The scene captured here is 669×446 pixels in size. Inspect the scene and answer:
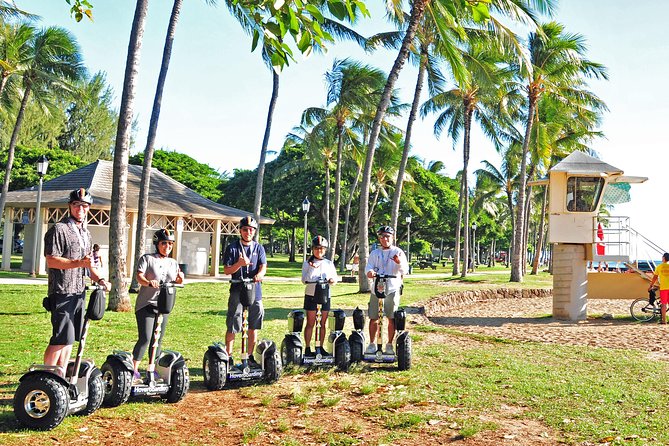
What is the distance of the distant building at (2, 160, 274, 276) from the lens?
77.8 ft

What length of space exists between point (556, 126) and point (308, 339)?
2832 cm

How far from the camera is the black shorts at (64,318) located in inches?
206

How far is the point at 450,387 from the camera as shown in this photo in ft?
23.1

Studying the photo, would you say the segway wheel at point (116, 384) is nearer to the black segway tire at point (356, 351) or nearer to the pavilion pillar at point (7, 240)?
the black segway tire at point (356, 351)

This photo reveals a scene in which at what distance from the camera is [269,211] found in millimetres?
43375

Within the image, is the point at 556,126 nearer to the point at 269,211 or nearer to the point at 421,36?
the point at 421,36

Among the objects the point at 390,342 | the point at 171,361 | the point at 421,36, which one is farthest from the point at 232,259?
the point at 421,36

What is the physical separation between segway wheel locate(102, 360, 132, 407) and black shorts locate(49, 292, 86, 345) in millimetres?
540

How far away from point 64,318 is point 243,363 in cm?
219

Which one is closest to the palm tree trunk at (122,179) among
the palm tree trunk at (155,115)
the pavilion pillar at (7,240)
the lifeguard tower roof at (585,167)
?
the palm tree trunk at (155,115)

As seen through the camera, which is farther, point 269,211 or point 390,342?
point 269,211

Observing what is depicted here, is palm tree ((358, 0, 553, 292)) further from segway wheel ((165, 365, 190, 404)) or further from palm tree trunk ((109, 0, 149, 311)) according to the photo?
segway wheel ((165, 365, 190, 404))

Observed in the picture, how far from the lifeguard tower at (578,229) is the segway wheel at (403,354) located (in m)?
10.2

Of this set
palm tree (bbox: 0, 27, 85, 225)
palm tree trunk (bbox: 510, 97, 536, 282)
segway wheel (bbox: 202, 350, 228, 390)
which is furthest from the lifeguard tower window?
palm tree (bbox: 0, 27, 85, 225)
